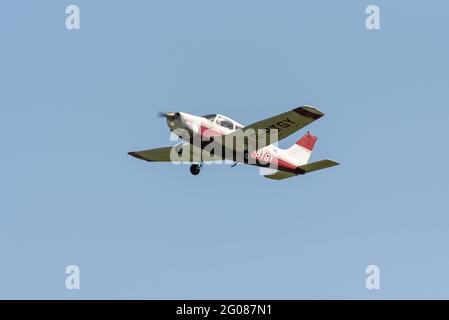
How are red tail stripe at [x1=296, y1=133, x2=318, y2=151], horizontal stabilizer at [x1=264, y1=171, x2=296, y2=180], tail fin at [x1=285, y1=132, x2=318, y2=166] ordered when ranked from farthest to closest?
red tail stripe at [x1=296, y1=133, x2=318, y2=151]
tail fin at [x1=285, y1=132, x2=318, y2=166]
horizontal stabilizer at [x1=264, y1=171, x2=296, y2=180]

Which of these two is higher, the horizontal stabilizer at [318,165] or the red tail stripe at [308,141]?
the red tail stripe at [308,141]

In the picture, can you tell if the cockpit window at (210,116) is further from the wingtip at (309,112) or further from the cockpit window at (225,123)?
the wingtip at (309,112)

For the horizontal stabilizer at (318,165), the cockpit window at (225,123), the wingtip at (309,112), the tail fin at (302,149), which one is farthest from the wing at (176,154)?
the wingtip at (309,112)

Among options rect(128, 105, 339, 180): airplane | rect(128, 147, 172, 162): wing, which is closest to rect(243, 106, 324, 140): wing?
rect(128, 105, 339, 180): airplane

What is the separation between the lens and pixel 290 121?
34938mm

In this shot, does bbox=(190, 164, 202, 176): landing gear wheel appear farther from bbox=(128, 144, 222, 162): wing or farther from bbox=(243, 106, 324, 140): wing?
bbox=(243, 106, 324, 140): wing

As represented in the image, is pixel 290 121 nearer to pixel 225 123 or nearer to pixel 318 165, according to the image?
pixel 225 123

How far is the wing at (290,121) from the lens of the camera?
34.2 m

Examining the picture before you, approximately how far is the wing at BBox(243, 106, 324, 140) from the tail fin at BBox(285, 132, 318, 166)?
400 centimetres

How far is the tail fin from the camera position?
131 ft

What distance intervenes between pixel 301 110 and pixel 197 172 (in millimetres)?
5840
